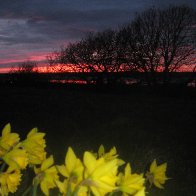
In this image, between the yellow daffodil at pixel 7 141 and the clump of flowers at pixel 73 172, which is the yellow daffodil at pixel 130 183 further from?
the yellow daffodil at pixel 7 141

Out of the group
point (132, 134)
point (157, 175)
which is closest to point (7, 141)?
point (157, 175)

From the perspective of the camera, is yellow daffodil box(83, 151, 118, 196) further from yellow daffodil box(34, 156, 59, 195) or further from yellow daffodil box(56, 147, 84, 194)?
yellow daffodil box(34, 156, 59, 195)

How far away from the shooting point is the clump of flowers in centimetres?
72

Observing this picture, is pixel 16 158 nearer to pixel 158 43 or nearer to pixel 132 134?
pixel 132 134

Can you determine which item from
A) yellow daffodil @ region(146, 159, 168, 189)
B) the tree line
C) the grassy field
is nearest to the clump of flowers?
yellow daffodil @ region(146, 159, 168, 189)

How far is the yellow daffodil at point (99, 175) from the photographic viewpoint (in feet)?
2.33

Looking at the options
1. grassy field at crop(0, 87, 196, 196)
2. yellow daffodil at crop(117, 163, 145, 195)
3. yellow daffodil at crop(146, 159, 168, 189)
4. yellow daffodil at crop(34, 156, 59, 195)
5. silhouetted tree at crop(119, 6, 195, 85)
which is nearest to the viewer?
yellow daffodil at crop(117, 163, 145, 195)

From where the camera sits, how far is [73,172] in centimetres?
79

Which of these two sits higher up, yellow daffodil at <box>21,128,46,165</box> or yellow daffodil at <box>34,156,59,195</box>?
yellow daffodil at <box>21,128,46,165</box>

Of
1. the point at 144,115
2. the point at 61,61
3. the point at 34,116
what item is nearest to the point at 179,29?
the point at 61,61

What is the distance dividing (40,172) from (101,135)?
7.90 m

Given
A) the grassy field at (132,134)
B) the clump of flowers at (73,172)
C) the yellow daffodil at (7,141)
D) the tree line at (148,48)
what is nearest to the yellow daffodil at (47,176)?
the clump of flowers at (73,172)

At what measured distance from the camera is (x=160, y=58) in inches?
1186

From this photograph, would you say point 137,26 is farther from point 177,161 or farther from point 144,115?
point 177,161
